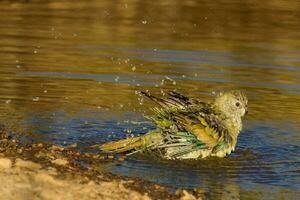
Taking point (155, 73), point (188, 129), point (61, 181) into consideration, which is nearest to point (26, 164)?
point (61, 181)

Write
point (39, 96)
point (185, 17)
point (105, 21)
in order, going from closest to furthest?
point (39, 96)
point (105, 21)
point (185, 17)

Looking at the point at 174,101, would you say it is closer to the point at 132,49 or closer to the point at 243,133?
the point at 243,133

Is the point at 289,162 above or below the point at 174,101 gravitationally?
below

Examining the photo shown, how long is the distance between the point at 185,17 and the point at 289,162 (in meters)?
13.9

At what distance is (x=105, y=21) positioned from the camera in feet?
76.0

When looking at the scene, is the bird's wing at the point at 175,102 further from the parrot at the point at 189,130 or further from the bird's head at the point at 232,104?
the bird's head at the point at 232,104

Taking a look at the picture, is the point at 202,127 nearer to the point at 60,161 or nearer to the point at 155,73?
the point at 60,161

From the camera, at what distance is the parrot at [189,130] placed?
10.8m

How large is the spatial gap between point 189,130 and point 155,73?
6.15 m

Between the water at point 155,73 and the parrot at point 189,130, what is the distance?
0.17m

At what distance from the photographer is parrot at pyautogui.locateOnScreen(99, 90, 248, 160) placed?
10801 mm

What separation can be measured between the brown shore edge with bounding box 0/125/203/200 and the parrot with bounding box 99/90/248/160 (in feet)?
2.11

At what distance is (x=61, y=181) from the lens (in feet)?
29.4

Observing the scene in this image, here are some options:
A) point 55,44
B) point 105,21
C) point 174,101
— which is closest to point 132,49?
point 55,44
